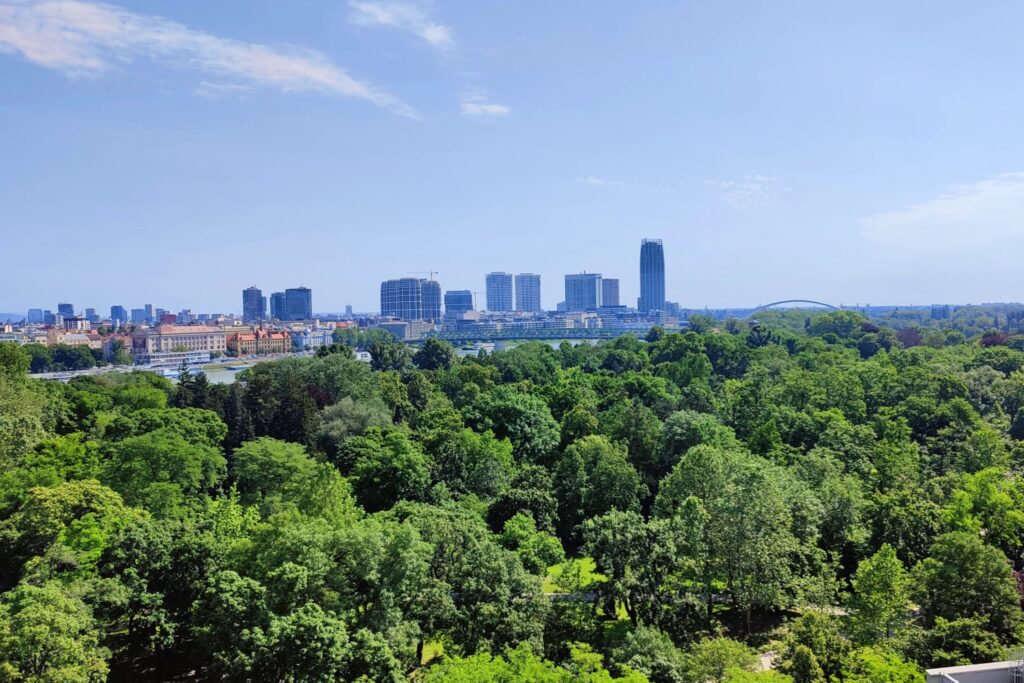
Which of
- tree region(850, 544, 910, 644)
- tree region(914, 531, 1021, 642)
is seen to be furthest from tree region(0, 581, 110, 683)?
tree region(914, 531, 1021, 642)

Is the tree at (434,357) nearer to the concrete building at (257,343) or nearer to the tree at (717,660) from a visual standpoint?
the tree at (717,660)

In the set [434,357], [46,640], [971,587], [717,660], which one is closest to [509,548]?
[717,660]

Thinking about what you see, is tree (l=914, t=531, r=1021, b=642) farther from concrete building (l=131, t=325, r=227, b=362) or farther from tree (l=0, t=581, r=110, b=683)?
concrete building (l=131, t=325, r=227, b=362)

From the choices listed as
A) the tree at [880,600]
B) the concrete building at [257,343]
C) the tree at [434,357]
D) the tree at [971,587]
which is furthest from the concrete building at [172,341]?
the tree at [971,587]

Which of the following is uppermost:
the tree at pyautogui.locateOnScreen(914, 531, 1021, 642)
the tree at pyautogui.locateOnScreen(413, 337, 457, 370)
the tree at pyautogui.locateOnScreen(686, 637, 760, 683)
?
the tree at pyautogui.locateOnScreen(413, 337, 457, 370)

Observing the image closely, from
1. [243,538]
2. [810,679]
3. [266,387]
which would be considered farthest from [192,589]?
[266,387]

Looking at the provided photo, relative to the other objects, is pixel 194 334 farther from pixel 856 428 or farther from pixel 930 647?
pixel 930 647
